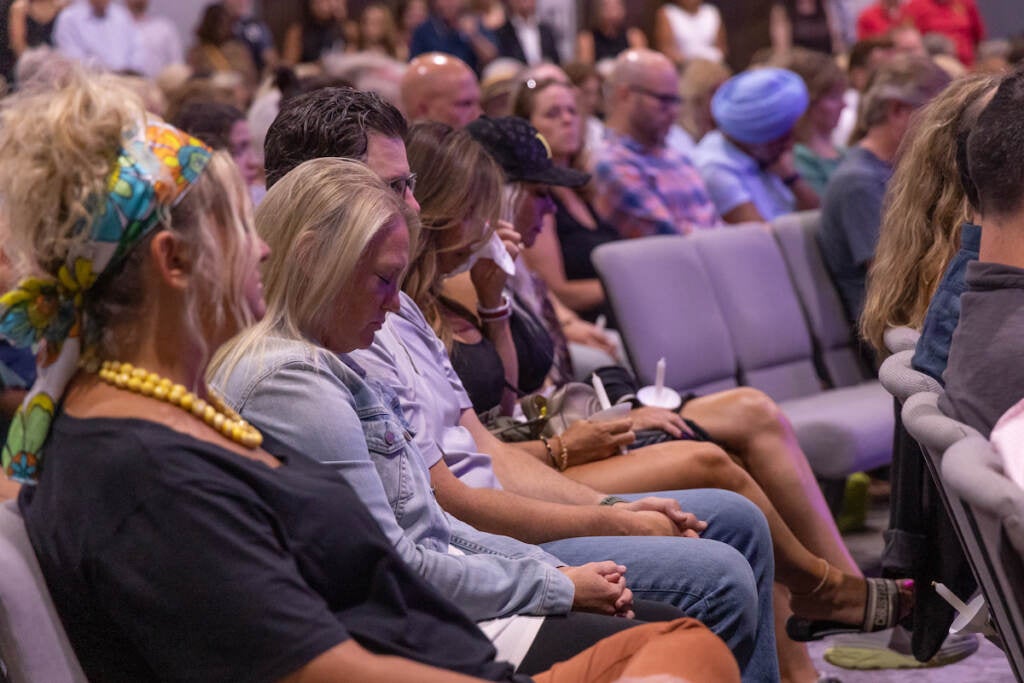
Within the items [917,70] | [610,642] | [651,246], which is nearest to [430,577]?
[610,642]

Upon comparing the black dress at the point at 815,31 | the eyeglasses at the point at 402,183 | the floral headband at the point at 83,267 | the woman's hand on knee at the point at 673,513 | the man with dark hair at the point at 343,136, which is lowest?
the black dress at the point at 815,31

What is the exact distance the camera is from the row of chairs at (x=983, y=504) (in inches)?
59.2

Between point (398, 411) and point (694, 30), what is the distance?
8906 millimetres

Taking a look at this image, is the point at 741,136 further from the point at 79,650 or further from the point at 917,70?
the point at 79,650

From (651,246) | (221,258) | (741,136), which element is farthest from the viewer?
(741,136)

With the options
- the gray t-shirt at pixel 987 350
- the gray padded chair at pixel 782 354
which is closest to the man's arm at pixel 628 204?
the gray padded chair at pixel 782 354

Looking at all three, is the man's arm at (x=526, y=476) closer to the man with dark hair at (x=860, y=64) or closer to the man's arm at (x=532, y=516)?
the man's arm at (x=532, y=516)

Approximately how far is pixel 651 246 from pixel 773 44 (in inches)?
295

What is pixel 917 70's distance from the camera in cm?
462

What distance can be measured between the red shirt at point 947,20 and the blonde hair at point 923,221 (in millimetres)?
7717

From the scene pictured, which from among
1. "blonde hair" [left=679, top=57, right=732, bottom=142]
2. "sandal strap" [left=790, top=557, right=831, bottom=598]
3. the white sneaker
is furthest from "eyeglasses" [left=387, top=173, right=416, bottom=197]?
"blonde hair" [left=679, top=57, right=732, bottom=142]

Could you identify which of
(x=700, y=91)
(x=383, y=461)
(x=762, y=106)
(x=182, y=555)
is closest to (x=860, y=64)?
(x=700, y=91)

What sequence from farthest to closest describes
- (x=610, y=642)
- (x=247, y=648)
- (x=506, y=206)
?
(x=506, y=206) < (x=610, y=642) < (x=247, y=648)

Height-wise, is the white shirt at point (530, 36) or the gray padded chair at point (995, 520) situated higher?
the gray padded chair at point (995, 520)
